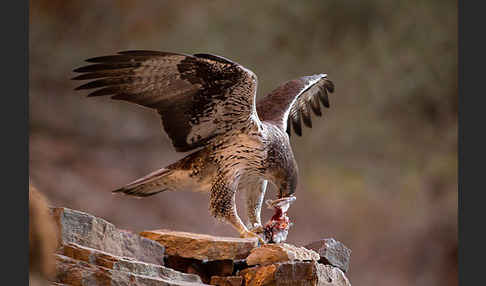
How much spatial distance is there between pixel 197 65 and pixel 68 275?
129 cm

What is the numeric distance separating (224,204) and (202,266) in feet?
1.26

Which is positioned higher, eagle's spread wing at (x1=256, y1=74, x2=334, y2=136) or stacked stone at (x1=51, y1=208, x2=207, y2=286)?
eagle's spread wing at (x1=256, y1=74, x2=334, y2=136)

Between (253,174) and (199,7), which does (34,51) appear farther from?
(253,174)

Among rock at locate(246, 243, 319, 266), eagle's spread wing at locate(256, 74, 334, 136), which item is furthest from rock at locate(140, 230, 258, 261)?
eagle's spread wing at locate(256, 74, 334, 136)

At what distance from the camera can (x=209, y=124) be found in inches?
131

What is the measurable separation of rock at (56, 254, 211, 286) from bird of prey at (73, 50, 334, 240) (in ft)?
3.19

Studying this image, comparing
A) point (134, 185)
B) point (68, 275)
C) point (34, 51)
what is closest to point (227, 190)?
point (134, 185)

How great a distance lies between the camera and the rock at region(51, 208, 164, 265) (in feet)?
8.35

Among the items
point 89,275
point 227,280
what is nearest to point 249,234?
point 227,280

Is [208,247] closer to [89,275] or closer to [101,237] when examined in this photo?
[101,237]

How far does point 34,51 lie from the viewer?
3.95m

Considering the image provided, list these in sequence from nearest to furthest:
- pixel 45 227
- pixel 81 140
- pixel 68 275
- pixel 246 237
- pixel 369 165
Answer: pixel 45 227 → pixel 68 275 → pixel 246 237 → pixel 81 140 → pixel 369 165

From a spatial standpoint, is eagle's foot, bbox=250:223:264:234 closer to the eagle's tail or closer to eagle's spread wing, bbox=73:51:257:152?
the eagle's tail

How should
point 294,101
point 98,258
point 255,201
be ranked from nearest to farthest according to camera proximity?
point 98,258
point 255,201
point 294,101
